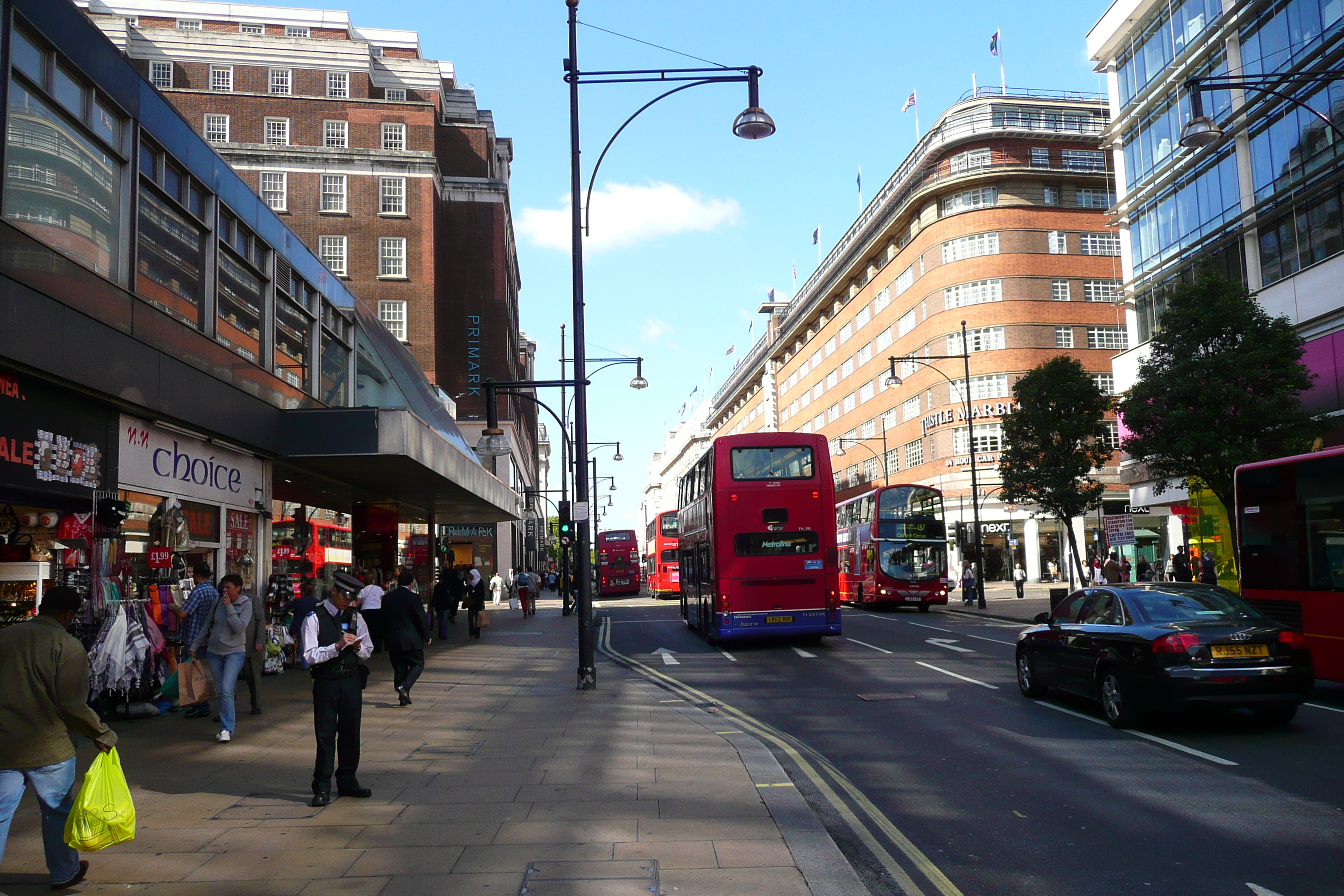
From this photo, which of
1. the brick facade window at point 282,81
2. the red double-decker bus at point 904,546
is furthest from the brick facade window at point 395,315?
the red double-decker bus at point 904,546

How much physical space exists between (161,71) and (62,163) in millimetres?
46680

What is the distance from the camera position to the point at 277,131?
48094 mm

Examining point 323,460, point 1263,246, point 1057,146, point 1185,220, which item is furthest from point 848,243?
point 323,460

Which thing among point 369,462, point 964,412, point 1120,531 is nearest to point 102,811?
point 369,462

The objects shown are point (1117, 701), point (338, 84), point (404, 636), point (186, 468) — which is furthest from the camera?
point (338, 84)

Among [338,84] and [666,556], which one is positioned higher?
[338,84]

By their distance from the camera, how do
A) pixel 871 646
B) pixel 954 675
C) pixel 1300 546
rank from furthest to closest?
1. pixel 871 646
2. pixel 954 675
3. pixel 1300 546

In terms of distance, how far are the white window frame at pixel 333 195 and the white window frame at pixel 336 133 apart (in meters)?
1.80

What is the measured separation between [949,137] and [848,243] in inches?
603

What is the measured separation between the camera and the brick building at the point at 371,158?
155 ft

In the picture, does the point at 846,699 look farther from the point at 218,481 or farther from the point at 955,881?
the point at 218,481

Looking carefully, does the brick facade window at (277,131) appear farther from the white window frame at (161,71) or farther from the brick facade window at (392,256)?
the brick facade window at (392,256)

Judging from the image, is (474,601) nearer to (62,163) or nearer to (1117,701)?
(62,163)

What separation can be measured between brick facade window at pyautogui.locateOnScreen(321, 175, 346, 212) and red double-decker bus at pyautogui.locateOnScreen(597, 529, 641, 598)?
72.9 feet
